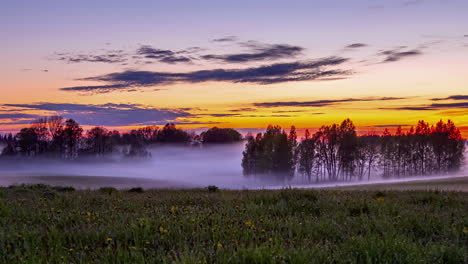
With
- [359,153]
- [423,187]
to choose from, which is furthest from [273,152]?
[423,187]

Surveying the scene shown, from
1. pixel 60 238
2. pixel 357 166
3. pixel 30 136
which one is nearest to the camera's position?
pixel 60 238

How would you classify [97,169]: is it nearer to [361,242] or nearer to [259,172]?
[259,172]

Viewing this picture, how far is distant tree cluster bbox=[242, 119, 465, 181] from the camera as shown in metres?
109

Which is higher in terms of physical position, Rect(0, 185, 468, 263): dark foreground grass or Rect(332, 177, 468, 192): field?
Rect(0, 185, 468, 263): dark foreground grass

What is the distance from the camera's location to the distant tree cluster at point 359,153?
356 ft

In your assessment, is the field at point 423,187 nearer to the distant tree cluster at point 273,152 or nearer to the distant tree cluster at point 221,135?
the distant tree cluster at point 273,152

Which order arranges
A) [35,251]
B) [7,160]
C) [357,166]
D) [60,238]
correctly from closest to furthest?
[35,251] < [60,238] < [7,160] < [357,166]

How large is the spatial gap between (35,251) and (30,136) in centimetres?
10106

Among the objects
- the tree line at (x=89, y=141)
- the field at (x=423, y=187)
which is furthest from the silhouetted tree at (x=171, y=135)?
the field at (x=423, y=187)

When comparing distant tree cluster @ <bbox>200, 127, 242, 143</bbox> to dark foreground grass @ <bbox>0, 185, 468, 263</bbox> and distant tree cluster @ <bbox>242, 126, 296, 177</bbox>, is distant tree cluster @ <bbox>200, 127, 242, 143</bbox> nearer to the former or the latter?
distant tree cluster @ <bbox>242, 126, 296, 177</bbox>

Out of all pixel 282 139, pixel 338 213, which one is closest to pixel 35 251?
pixel 338 213

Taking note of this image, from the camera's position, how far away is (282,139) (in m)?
110

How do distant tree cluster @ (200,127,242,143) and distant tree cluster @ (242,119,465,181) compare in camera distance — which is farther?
distant tree cluster @ (200,127,242,143)

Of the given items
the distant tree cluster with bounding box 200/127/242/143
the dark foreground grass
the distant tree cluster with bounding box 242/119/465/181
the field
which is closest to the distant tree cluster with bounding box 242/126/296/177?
the distant tree cluster with bounding box 242/119/465/181
